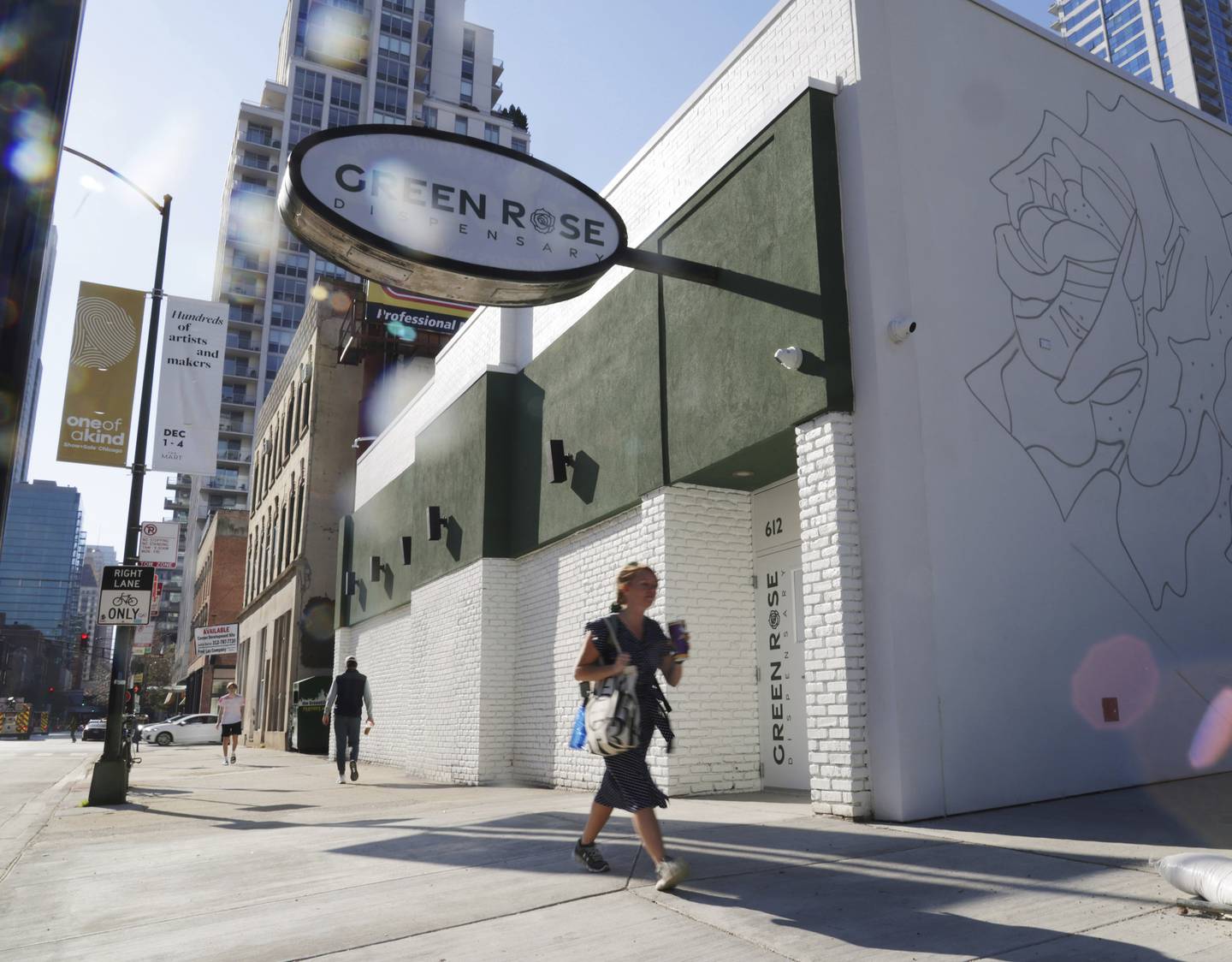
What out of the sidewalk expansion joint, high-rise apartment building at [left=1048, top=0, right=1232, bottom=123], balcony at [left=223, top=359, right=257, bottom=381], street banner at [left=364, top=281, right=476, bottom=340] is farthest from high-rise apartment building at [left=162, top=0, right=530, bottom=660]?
high-rise apartment building at [left=1048, top=0, right=1232, bottom=123]

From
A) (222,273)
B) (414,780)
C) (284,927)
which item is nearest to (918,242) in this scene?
(284,927)

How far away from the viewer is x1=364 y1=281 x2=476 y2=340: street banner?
30766mm

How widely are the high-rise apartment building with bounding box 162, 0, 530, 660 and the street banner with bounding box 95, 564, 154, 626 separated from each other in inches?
3350

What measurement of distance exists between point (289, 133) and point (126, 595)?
95.4 metres

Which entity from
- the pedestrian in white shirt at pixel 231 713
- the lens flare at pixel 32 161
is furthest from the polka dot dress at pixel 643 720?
the pedestrian in white shirt at pixel 231 713

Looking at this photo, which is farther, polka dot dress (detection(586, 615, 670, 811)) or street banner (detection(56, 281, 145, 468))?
street banner (detection(56, 281, 145, 468))

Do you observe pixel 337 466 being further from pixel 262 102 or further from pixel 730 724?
pixel 262 102

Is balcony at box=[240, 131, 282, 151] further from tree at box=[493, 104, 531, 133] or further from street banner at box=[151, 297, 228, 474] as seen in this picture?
street banner at box=[151, 297, 228, 474]

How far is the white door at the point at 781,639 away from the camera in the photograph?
9211 millimetres

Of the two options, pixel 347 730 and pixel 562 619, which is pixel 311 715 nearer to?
pixel 347 730

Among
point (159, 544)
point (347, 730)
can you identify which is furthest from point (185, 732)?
point (347, 730)

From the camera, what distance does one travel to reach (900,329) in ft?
24.6

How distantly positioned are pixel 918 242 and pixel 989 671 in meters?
3.74

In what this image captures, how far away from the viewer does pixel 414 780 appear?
15.2 metres
